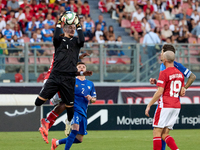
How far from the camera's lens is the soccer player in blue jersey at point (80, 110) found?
25.9 feet

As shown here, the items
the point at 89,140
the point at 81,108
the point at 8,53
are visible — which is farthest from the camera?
the point at 8,53

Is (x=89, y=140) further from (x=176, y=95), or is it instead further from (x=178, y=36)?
(x=178, y=36)

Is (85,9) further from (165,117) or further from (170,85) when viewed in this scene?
(165,117)

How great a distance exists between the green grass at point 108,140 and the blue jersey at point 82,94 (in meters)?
1.22

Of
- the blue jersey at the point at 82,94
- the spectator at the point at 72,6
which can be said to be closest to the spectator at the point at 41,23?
the spectator at the point at 72,6

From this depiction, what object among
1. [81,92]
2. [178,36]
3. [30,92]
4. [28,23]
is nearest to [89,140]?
[81,92]

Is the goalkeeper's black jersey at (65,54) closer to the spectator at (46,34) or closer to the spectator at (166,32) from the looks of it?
the spectator at (46,34)

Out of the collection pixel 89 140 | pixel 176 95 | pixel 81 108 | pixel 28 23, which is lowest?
pixel 89 140

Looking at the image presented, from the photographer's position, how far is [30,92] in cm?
1551

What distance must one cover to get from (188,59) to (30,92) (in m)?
6.30

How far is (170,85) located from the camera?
→ 22.5ft

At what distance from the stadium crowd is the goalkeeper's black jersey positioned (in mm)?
7801

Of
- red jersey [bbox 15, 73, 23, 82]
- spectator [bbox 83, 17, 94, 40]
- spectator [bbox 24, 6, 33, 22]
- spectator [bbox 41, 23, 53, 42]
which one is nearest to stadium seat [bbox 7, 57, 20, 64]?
red jersey [bbox 15, 73, 23, 82]

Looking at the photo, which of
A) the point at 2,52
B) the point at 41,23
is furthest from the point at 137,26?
the point at 2,52
